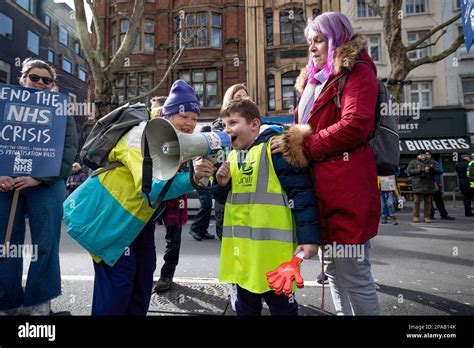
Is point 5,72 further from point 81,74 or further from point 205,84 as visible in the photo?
point 205,84

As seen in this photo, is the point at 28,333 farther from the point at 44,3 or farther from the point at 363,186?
the point at 44,3

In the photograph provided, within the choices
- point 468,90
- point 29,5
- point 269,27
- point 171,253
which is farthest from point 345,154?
point 29,5

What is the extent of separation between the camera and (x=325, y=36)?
73.9 inches

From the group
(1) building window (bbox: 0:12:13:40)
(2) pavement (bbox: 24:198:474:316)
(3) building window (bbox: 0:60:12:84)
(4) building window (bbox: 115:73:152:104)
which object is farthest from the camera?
(1) building window (bbox: 0:12:13:40)

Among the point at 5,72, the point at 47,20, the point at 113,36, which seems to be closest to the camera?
the point at 113,36

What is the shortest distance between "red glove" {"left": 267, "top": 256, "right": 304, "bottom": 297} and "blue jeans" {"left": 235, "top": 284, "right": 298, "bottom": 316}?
263mm

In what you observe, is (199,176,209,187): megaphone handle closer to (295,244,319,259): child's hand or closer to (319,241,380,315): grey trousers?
(295,244,319,259): child's hand

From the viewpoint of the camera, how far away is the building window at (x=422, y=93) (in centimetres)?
1847

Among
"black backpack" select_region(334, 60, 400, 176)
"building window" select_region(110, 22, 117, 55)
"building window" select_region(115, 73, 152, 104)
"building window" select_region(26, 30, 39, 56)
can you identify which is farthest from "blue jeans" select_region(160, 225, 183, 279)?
"building window" select_region(26, 30, 39, 56)

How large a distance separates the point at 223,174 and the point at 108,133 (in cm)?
71

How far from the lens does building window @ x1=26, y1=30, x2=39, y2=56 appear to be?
23.5m

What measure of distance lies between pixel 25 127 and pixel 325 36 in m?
2.39

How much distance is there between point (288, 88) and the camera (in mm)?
18719

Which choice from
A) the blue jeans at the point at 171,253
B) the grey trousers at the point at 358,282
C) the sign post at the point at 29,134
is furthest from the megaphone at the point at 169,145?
the blue jeans at the point at 171,253
